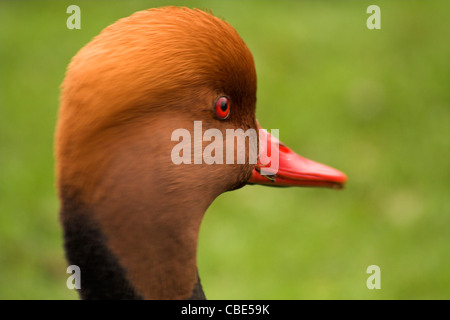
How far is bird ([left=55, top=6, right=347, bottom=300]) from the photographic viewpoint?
1659 millimetres

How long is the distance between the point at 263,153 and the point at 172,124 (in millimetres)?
523

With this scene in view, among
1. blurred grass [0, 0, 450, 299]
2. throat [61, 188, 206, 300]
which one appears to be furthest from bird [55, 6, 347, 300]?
blurred grass [0, 0, 450, 299]

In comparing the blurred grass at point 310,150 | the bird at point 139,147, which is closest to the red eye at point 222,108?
the bird at point 139,147

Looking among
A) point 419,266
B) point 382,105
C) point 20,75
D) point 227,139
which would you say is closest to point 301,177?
point 227,139

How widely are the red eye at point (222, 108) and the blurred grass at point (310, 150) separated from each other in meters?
2.40

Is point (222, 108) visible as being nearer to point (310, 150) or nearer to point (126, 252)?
point (126, 252)

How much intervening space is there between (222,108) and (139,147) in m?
0.31

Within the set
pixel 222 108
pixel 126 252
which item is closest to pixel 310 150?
pixel 222 108

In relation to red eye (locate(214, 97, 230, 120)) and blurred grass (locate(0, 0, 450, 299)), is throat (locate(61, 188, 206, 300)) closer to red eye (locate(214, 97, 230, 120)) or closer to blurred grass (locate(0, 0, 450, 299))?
red eye (locate(214, 97, 230, 120))

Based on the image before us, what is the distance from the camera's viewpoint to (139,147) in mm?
1690

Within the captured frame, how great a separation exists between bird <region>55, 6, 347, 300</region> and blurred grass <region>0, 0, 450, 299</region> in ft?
7.72

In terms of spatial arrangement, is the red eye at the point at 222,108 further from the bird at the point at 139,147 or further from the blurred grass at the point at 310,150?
the blurred grass at the point at 310,150

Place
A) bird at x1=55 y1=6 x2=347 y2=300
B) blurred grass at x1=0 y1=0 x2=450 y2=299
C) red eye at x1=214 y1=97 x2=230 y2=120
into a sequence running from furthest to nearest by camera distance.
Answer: blurred grass at x1=0 y1=0 x2=450 y2=299 < red eye at x1=214 y1=97 x2=230 y2=120 < bird at x1=55 y1=6 x2=347 y2=300

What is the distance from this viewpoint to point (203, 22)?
1831 millimetres
